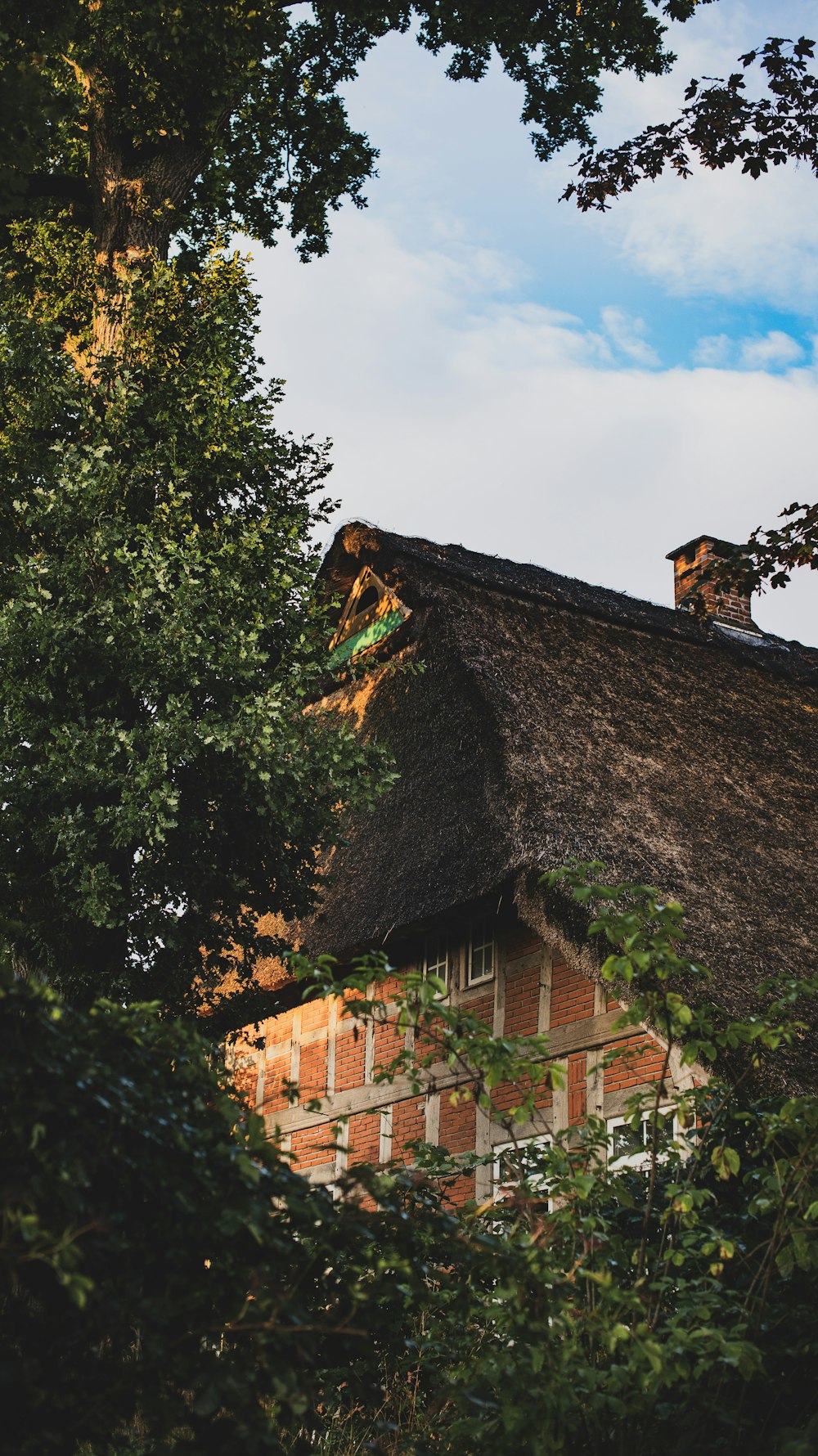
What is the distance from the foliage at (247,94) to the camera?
10.0 meters

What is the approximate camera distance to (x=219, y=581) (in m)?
8.27

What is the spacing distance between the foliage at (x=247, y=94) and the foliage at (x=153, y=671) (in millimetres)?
1500

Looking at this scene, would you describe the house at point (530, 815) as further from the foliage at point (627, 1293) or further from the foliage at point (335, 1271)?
the foliage at point (335, 1271)

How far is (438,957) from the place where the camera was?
34.7 feet

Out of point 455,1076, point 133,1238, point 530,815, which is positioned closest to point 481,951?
point 455,1076

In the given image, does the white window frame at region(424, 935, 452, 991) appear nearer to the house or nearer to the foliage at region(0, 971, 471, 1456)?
the house

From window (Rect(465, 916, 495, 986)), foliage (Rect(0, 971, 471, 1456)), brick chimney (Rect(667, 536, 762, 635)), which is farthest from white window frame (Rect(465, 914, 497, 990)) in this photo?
foliage (Rect(0, 971, 471, 1456))

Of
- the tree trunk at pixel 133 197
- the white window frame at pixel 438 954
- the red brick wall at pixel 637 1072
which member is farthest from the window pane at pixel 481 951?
the tree trunk at pixel 133 197

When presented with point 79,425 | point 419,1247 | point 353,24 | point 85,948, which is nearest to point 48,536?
point 79,425

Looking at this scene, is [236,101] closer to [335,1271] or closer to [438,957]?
[438,957]

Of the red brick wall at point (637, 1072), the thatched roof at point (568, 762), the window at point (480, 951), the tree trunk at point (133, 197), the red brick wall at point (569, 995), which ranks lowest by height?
the red brick wall at point (637, 1072)

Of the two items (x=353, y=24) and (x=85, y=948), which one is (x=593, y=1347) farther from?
(x=353, y=24)

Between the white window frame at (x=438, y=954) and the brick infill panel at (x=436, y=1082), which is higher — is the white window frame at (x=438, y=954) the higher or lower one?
the higher one

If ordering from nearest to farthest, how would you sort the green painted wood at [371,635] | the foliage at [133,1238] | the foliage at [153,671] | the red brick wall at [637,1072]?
the foliage at [133,1238] < the foliage at [153,671] < the red brick wall at [637,1072] < the green painted wood at [371,635]
